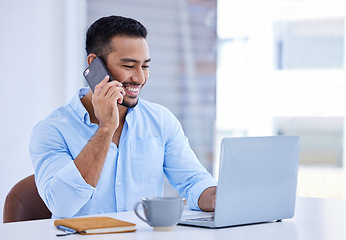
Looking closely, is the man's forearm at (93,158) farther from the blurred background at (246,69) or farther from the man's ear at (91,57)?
the blurred background at (246,69)

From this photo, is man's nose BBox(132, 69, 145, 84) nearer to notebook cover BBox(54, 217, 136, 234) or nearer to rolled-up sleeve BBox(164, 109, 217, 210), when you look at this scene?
rolled-up sleeve BBox(164, 109, 217, 210)

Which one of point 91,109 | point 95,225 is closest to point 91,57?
point 91,109

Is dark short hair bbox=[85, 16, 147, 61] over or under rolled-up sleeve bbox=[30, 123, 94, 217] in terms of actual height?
over

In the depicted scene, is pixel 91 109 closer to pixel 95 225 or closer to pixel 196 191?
pixel 196 191

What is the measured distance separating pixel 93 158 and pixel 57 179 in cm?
15

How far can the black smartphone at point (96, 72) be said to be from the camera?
2047 millimetres

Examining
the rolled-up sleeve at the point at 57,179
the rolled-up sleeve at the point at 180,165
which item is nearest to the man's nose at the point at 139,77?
the rolled-up sleeve at the point at 180,165

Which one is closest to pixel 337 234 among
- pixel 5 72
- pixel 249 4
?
pixel 5 72

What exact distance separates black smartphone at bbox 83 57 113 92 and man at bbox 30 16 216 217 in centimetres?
5

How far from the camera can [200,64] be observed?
376 centimetres

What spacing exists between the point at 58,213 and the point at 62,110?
0.44m

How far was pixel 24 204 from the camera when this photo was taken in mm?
1879

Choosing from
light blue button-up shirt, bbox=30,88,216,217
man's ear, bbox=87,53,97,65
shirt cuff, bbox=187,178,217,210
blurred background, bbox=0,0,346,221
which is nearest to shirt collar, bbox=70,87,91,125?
light blue button-up shirt, bbox=30,88,216,217

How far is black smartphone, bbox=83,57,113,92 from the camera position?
6.72ft
